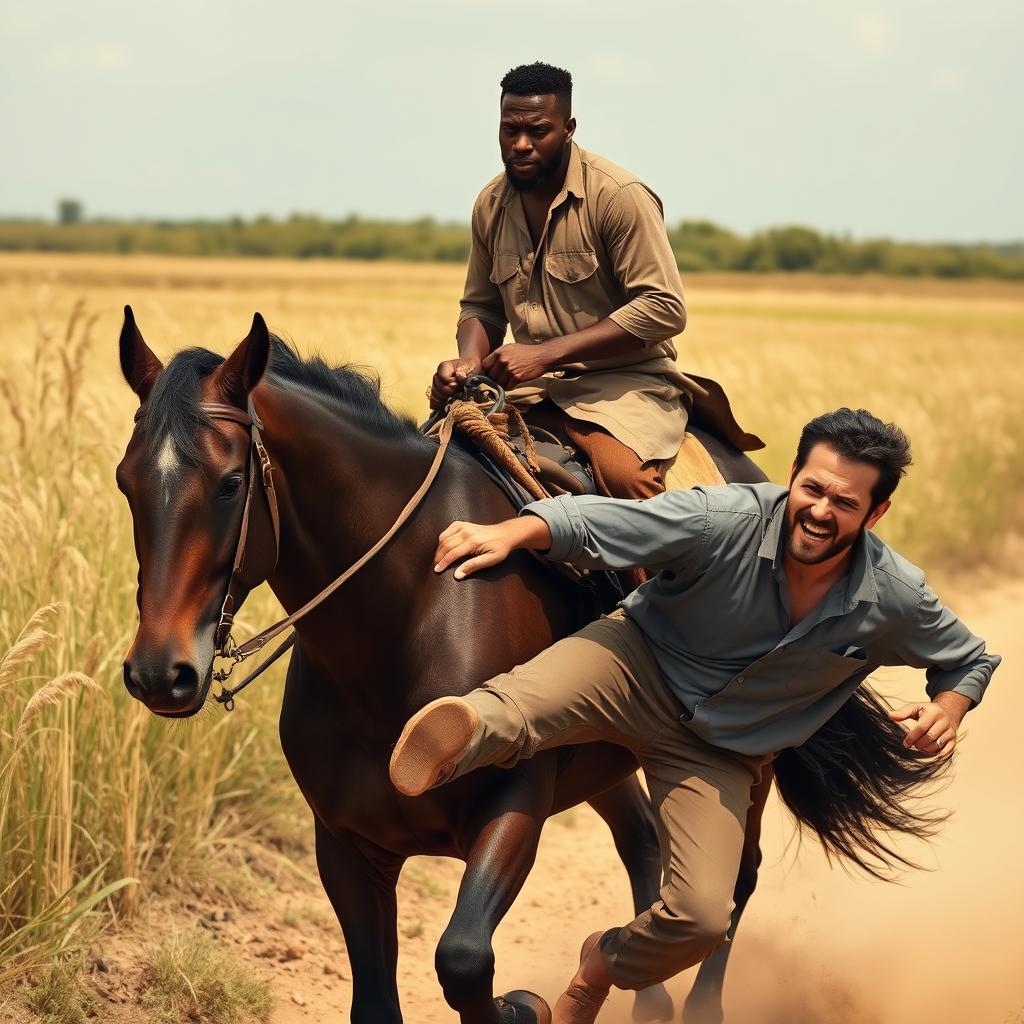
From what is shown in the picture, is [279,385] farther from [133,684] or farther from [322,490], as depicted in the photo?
[133,684]

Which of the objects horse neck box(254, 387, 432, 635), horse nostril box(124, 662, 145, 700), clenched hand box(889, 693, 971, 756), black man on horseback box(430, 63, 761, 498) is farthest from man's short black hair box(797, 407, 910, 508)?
horse nostril box(124, 662, 145, 700)

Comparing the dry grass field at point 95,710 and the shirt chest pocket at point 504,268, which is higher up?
the shirt chest pocket at point 504,268

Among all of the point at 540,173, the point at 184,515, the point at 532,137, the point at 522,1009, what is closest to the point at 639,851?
the point at 522,1009

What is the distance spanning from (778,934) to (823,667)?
2.45 metres

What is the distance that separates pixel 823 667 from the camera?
153 inches

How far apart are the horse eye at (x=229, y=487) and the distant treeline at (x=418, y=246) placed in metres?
66.2

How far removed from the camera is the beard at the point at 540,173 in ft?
14.2

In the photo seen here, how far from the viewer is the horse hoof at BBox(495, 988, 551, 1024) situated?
144 inches

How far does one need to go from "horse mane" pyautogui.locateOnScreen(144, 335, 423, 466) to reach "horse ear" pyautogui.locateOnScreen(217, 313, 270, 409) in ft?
0.20

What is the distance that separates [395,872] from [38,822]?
1.37 m

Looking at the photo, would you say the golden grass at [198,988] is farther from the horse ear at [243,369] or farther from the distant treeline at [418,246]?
the distant treeline at [418,246]

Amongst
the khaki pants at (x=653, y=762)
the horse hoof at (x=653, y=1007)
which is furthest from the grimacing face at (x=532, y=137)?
the horse hoof at (x=653, y=1007)

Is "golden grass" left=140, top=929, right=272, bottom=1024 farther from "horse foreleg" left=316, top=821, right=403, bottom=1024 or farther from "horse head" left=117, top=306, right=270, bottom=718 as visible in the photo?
"horse head" left=117, top=306, right=270, bottom=718

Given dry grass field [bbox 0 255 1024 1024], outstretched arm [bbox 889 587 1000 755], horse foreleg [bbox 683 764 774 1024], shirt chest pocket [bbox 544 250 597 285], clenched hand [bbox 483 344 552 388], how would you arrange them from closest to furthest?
1. outstretched arm [bbox 889 587 1000 755]
2. clenched hand [bbox 483 344 552 388]
3. shirt chest pocket [bbox 544 250 597 285]
4. dry grass field [bbox 0 255 1024 1024]
5. horse foreleg [bbox 683 764 774 1024]
